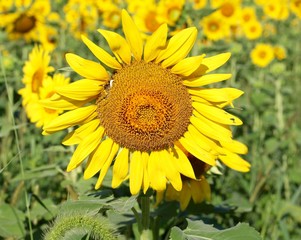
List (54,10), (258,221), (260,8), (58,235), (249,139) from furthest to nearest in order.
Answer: (260,8) < (54,10) < (249,139) < (258,221) < (58,235)

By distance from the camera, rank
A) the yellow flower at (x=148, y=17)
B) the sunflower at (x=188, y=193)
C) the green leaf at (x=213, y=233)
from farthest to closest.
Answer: the yellow flower at (x=148, y=17) → the sunflower at (x=188, y=193) → the green leaf at (x=213, y=233)

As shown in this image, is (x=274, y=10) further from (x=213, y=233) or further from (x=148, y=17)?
(x=213, y=233)

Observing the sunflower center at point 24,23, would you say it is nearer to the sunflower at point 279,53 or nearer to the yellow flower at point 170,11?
the yellow flower at point 170,11

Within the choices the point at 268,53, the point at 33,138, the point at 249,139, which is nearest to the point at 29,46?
the point at 33,138

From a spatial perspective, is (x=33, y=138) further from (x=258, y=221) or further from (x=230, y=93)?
(x=230, y=93)

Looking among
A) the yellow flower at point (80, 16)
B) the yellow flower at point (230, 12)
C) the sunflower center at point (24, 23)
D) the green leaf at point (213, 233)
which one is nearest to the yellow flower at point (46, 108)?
the green leaf at point (213, 233)

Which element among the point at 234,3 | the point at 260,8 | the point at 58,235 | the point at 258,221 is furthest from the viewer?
the point at 260,8

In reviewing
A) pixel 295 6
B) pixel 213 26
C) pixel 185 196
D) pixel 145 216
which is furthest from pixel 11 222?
pixel 295 6
